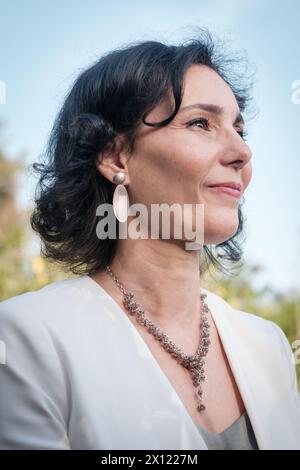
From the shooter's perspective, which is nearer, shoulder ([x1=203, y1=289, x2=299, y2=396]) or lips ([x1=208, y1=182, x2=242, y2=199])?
lips ([x1=208, y1=182, x2=242, y2=199])

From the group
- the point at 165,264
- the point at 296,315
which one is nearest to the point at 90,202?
the point at 165,264

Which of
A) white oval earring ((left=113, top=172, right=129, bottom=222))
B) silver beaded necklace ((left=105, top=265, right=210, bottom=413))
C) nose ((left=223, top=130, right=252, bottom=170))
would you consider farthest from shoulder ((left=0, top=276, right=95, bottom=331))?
nose ((left=223, top=130, right=252, bottom=170))

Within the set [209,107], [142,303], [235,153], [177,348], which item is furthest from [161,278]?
[209,107]

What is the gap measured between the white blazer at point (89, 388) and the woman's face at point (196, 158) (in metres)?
0.39

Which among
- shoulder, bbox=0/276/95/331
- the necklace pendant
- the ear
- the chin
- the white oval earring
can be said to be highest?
the ear

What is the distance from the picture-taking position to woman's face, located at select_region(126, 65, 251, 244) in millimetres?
1657

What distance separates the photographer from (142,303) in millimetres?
1757

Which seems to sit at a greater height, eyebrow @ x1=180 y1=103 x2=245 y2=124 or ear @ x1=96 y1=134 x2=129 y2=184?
eyebrow @ x1=180 y1=103 x2=245 y2=124

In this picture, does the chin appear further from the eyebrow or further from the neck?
the eyebrow

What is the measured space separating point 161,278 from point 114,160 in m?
0.44

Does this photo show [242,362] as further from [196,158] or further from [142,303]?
[196,158]

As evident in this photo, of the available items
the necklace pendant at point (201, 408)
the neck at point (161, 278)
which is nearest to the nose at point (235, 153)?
the neck at point (161, 278)

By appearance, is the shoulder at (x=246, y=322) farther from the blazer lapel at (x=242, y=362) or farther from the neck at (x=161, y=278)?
the neck at (x=161, y=278)

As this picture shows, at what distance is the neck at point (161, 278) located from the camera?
5.77 feet
